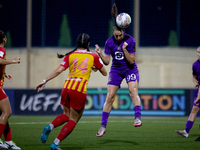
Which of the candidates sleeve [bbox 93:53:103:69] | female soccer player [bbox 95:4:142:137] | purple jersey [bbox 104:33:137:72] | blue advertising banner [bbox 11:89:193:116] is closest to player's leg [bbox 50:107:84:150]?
sleeve [bbox 93:53:103:69]

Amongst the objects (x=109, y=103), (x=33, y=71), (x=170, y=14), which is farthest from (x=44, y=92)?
(x=170, y=14)

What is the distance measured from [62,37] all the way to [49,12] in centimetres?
143

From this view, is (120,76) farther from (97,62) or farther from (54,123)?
(54,123)

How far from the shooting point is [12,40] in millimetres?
18172

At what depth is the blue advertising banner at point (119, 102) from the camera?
42.8ft

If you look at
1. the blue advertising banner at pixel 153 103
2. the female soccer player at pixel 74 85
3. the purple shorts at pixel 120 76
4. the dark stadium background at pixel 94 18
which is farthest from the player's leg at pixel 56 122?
the dark stadium background at pixel 94 18

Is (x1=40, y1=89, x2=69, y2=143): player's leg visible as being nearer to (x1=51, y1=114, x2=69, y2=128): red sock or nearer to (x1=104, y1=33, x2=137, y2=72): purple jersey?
(x1=51, y1=114, x2=69, y2=128): red sock

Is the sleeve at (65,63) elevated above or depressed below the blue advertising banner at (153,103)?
above

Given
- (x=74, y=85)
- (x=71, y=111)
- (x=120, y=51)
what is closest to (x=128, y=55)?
(x=120, y=51)

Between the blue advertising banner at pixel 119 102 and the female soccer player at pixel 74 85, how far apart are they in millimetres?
8032

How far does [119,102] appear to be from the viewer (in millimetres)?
13211

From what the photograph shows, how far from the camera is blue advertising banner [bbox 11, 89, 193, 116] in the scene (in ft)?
42.8

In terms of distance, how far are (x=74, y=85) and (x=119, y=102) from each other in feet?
27.1

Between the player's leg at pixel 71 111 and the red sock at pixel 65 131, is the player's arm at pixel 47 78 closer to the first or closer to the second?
the player's leg at pixel 71 111
